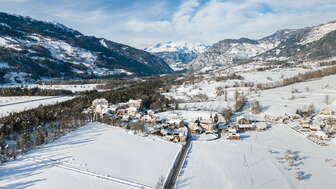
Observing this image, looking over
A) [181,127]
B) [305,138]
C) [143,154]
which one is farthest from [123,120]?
[305,138]

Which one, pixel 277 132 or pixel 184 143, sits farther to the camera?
pixel 277 132

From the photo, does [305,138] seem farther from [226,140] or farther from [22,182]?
[22,182]

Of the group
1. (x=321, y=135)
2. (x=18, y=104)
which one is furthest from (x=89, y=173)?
(x=18, y=104)

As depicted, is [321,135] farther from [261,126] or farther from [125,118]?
[125,118]

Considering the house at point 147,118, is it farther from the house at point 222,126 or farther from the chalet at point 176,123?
the house at point 222,126

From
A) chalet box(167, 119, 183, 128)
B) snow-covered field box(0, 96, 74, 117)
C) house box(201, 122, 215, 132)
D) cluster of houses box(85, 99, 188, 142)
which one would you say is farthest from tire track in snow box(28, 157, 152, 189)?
snow-covered field box(0, 96, 74, 117)

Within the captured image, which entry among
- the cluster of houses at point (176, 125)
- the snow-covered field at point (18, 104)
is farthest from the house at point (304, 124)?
the snow-covered field at point (18, 104)

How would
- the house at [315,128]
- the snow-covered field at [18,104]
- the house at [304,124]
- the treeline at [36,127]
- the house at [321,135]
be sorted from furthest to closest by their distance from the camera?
1. the snow-covered field at [18,104]
2. the house at [304,124]
3. the house at [315,128]
4. the house at [321,135]
5. the treeline at [36,127]
